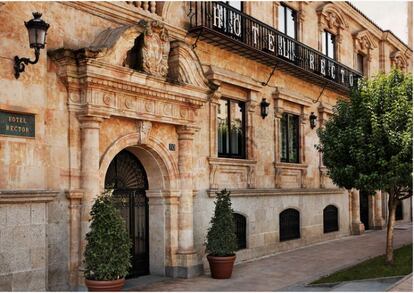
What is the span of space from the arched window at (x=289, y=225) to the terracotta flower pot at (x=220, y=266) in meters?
4.97

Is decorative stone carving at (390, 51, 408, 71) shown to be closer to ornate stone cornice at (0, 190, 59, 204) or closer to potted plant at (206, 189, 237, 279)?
potted plant at (206, 189, 237, 279)

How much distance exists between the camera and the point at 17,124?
8.87 m

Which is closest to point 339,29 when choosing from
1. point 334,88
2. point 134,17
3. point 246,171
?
point 334,88

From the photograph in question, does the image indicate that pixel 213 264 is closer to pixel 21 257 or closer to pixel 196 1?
pixel 21 257

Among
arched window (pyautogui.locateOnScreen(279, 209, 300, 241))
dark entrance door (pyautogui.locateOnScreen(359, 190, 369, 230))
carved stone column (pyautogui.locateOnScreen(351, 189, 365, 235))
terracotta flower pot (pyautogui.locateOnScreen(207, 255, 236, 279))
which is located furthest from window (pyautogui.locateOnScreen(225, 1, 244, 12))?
dark entrance door (pyautogui.locateOnScreen(359, 190, 369, 230))

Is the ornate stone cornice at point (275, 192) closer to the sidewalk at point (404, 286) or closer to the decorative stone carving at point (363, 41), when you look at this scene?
the sidewalk at point (404, 286)

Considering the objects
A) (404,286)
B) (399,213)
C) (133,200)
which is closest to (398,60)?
(399,213)

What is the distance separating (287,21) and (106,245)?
39.4 feet

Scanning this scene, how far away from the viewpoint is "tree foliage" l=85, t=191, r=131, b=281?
29.5 ft

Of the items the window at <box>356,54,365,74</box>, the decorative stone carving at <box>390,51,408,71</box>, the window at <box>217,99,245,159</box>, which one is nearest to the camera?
the window at <box>217,99,245,159</box>

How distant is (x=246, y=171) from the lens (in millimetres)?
15180

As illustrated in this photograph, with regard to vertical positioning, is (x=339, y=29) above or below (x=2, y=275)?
above

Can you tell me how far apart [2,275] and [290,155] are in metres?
11.5

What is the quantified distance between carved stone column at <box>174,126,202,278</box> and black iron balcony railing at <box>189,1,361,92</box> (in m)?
2.65
